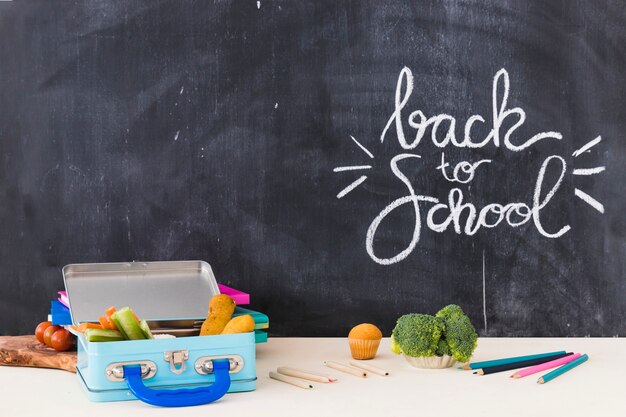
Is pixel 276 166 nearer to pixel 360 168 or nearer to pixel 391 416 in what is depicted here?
pixel 360 168

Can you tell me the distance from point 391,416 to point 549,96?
1106 mm

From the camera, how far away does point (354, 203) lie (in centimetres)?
217

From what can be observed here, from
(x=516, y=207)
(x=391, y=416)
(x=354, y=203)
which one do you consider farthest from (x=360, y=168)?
(x=391, y=416)

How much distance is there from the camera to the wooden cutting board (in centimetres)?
177

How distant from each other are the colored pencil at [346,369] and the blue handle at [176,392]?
309 millimetres

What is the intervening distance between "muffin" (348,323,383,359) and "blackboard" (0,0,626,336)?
29cm

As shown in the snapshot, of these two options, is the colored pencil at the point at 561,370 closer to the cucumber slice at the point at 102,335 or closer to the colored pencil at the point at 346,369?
the colored pencil at the point at 346,369

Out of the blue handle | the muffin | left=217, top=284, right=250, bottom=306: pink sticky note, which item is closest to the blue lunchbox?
the blue handle

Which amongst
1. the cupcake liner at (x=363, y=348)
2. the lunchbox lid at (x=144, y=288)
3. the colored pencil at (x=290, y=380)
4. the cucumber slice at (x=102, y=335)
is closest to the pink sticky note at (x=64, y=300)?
the lunchbox lid at (x=144, y=288)

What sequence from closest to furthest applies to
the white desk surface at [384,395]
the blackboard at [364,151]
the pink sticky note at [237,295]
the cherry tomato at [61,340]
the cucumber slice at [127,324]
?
the white desk surface at [384,395] → the cucumber slice at [127,324] → the cherry tomato at [61,340] → the pink sticky note at [237,295] → the blackboard at [364,151]

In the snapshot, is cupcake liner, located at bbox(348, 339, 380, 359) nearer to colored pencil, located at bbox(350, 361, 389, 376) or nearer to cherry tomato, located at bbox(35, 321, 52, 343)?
colored pencil, located at bbox(350, 361, 389, 376)

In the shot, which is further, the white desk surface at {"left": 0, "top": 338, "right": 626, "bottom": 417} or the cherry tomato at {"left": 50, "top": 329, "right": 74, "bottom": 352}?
the cherry tomato at {"left": 50, "top": 329, "right": 74, "bottom": 352}

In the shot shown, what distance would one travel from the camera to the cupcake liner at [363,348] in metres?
1.86

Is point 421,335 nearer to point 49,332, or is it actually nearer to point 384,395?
point 384,395
